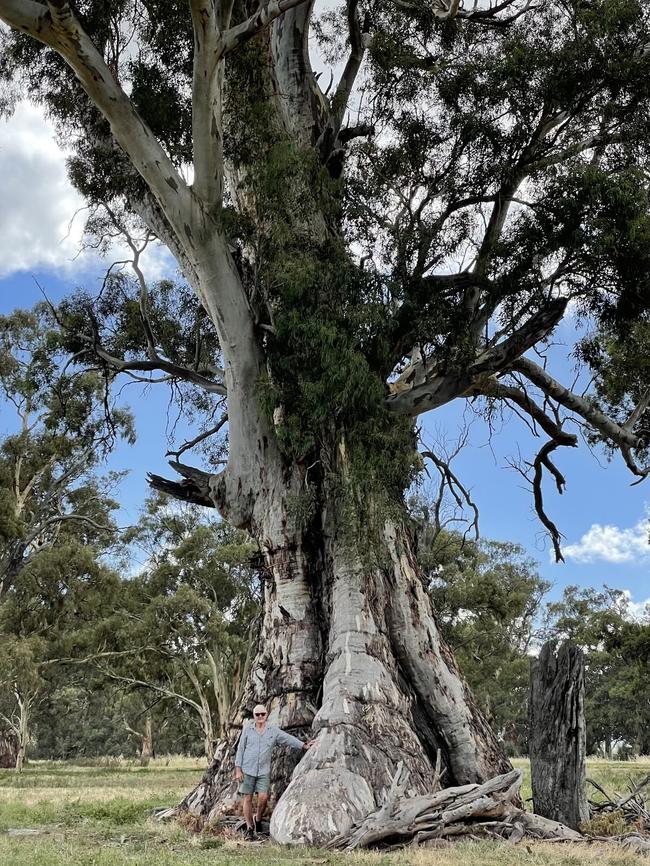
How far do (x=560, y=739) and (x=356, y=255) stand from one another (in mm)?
6623

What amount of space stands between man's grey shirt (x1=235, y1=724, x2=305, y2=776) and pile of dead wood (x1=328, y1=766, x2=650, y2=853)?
1296mm

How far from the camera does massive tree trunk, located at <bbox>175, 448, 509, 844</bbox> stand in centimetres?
854

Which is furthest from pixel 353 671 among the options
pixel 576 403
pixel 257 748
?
pixel 576 403

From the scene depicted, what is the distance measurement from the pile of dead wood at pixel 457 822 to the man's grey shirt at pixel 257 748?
1296 millimetres

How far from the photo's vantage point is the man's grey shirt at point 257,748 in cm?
816

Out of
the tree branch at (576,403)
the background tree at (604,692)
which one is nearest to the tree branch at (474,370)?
the tree branch at (576,403)

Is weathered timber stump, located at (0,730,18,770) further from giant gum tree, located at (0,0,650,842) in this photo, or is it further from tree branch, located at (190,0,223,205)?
tree branch, located at (190,0,223,205)

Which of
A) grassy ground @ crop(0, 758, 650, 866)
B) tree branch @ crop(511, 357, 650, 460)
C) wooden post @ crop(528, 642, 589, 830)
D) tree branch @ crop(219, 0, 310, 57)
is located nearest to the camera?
grassy ground @ crop(0, 758, 650, 866)

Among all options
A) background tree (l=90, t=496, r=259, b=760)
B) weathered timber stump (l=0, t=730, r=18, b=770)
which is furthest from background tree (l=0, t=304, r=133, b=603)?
weathered timber stump (l=0, t=730, r=18, b=770)

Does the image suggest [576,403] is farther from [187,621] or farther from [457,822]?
[187,621]

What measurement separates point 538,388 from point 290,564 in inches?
215

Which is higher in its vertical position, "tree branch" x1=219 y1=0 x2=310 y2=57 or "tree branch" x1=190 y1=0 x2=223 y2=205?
"tree branch" x1=219 y1=0 x2=310 y2=57

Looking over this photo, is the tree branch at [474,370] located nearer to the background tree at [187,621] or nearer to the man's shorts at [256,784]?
the man's shorts at [256,784]

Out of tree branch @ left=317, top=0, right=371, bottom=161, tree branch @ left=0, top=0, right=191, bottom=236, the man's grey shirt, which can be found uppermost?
tree branch @ left=317, top=0, right=371, bottom=161
